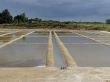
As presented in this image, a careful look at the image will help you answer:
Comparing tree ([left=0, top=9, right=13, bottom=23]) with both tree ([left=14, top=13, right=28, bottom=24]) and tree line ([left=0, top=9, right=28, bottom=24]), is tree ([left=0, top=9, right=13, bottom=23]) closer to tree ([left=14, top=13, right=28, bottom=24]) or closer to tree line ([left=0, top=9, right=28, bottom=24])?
tree line ([left=0, top=9, right=28, bottom=24])

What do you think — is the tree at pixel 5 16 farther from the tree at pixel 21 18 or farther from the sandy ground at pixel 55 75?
the sandy ground at pixel 55 75

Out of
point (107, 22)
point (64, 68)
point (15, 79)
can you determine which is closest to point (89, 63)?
point (64, 68)

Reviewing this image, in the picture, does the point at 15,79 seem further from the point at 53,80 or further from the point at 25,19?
the point at 25,19

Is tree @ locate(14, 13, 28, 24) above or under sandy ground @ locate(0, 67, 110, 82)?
under

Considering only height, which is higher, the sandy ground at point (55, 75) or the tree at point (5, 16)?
the sandy ground at point (55, 75)

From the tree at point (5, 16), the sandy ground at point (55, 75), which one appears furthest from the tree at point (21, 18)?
the sandy ground at point (55, 75)

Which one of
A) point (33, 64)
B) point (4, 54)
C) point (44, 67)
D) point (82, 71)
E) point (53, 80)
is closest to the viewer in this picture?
point (53, 80)

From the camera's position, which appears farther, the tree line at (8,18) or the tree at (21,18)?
the tree at (21,18)

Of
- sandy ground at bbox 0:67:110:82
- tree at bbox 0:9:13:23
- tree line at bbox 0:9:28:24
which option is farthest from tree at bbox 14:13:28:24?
sandy ground at bbox 0:67:110:82

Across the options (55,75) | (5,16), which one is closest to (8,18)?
(5,16)

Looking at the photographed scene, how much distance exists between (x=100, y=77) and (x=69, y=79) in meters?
0.79

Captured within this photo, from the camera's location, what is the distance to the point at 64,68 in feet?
31.4

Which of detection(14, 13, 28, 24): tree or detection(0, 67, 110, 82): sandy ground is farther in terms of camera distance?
detection(14, 13, 28, 24): tree

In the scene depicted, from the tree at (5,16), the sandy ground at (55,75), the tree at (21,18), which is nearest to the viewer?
the sandy ground at (55,75)
